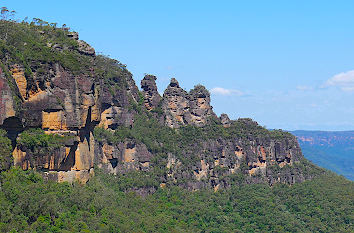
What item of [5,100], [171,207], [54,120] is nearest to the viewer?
[5,100]

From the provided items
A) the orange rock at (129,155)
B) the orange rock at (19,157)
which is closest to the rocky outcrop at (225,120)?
the orange rock at (129,155)

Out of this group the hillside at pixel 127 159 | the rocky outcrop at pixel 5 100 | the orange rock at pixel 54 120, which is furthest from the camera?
the orange rock at pixel 54 120

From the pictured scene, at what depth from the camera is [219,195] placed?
107 meters

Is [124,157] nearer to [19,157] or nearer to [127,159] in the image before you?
[127,159]

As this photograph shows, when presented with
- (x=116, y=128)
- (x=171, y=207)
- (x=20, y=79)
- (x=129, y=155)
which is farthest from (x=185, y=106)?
(x=20, y=79)

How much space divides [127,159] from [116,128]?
4982mm

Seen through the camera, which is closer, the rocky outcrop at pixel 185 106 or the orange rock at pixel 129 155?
the orange rock at pixel 129 155

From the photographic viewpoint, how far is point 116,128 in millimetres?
95125

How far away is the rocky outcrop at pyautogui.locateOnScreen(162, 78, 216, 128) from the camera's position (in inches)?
4373

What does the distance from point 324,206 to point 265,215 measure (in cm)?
1023

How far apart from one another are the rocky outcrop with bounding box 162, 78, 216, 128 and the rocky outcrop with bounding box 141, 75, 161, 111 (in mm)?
1833

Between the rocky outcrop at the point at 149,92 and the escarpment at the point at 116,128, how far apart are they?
0.57 ft

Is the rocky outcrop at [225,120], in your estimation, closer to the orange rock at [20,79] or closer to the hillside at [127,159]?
the hillside at [127,159]

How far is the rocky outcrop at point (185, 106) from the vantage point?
111 meters
